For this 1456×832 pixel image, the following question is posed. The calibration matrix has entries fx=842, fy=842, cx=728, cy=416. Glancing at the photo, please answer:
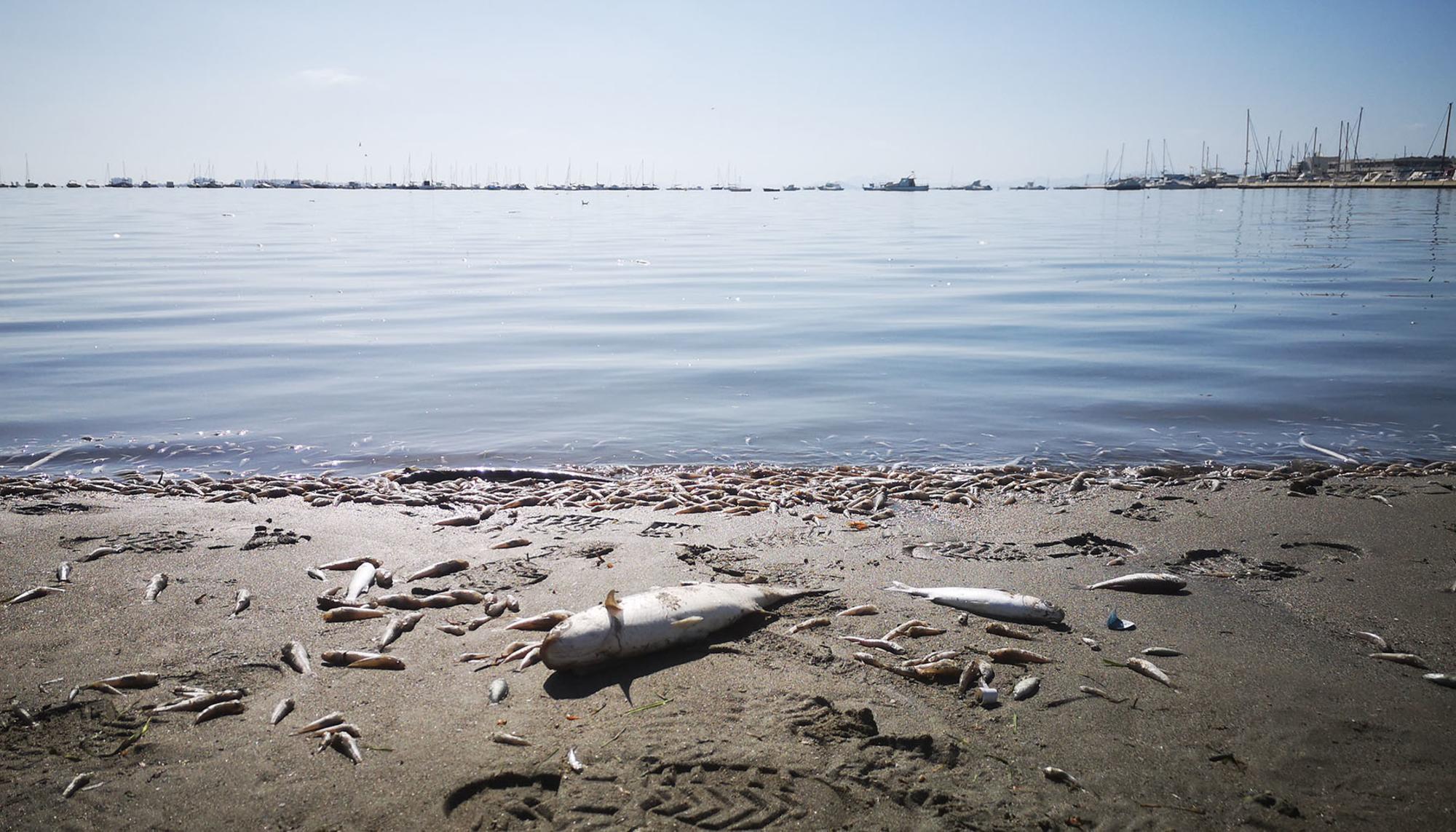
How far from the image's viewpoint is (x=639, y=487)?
383 inches

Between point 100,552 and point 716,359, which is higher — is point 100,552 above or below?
below

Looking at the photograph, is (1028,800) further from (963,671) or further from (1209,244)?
(1209,244)

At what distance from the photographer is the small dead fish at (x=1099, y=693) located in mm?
4922

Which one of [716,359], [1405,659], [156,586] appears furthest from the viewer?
[716,359]

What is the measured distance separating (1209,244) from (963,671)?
166ft

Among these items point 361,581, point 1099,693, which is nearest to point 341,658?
point 361,581

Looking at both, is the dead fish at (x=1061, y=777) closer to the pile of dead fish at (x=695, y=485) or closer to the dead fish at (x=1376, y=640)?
the dead fish at (x=1376, y=640)

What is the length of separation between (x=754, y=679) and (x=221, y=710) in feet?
9.99

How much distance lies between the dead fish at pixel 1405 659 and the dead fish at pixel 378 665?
20.3ft

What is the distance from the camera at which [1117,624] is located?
5.84 m

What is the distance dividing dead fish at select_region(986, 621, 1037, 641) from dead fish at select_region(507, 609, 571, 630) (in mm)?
2895

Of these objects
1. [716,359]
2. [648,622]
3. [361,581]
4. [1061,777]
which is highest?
[716,359]

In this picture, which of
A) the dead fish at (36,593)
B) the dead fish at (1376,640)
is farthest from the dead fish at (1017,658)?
the dead fish at (36,593)

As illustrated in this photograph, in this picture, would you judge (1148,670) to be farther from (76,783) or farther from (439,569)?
(76,783)
